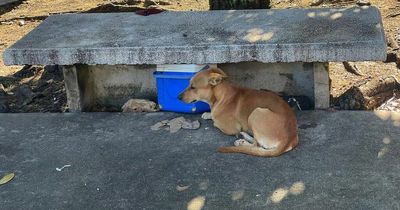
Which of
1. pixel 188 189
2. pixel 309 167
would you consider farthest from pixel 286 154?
pixel 188 189

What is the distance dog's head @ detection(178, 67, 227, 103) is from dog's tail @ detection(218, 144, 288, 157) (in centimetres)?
69

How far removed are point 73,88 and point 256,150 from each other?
7.10 feet

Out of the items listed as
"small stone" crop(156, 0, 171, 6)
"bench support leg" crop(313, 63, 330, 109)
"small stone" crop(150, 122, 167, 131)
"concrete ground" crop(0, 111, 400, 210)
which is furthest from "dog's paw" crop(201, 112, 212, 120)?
"small stone" crop(156, 0, 171, 6)

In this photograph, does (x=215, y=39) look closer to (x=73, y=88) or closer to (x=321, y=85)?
(x=321, y=85)

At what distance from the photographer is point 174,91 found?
6.18 meters

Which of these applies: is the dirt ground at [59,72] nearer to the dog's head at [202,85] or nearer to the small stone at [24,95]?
the small stone at [24,95]

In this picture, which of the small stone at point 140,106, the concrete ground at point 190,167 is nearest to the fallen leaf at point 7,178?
the concrete ground at point 190,167

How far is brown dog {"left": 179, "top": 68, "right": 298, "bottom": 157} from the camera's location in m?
5.19

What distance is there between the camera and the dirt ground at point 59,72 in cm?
706

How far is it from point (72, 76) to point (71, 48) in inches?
18.8

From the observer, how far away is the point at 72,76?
20.9 feet

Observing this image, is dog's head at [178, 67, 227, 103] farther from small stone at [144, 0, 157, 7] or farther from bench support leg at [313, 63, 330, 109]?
small stone at [144, 0, 157, 7]

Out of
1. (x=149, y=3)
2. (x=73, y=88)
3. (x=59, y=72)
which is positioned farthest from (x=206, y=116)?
(x=149, y=3)

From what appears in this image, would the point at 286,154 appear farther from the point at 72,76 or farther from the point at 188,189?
the point at 72,76
